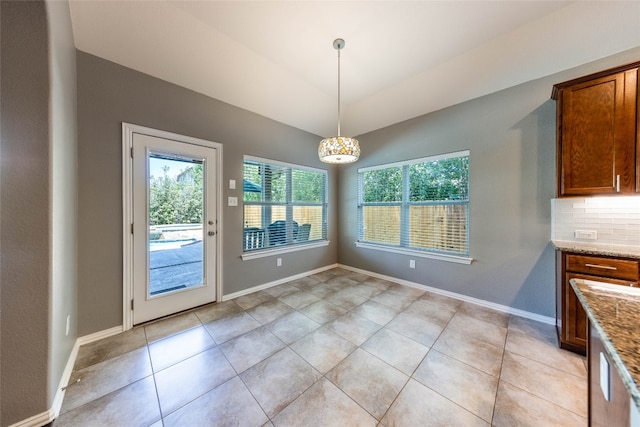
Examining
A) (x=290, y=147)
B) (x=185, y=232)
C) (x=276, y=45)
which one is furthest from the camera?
(x=290, y=147)

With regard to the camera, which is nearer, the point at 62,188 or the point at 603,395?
the point at 603,395

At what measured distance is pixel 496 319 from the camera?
96.4 inches

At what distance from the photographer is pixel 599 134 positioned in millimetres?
1907

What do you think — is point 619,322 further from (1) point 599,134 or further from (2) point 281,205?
(2) point 281,205

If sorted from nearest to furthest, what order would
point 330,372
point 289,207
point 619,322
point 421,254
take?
point 619,322 → point 330,372 → point 421,254 → point 289,207

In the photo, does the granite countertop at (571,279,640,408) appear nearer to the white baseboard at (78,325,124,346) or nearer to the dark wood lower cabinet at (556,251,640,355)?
the dark wood lower cabinet at (556,251,640,355)

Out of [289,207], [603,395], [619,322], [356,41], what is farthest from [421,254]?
[356,41]

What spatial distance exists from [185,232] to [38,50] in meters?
1.79

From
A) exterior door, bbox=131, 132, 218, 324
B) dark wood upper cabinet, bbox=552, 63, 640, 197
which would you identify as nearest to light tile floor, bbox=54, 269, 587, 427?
exterior door, bbox=131, 132, 218, 324

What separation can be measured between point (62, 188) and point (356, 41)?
114 inches

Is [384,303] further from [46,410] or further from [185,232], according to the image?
[46,410]

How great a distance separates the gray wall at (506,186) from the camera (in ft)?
7.79

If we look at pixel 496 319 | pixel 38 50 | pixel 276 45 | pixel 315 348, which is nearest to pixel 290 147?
pixel 276 45

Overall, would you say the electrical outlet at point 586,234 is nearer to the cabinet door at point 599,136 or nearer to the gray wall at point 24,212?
the cabinet door at point 599,136
